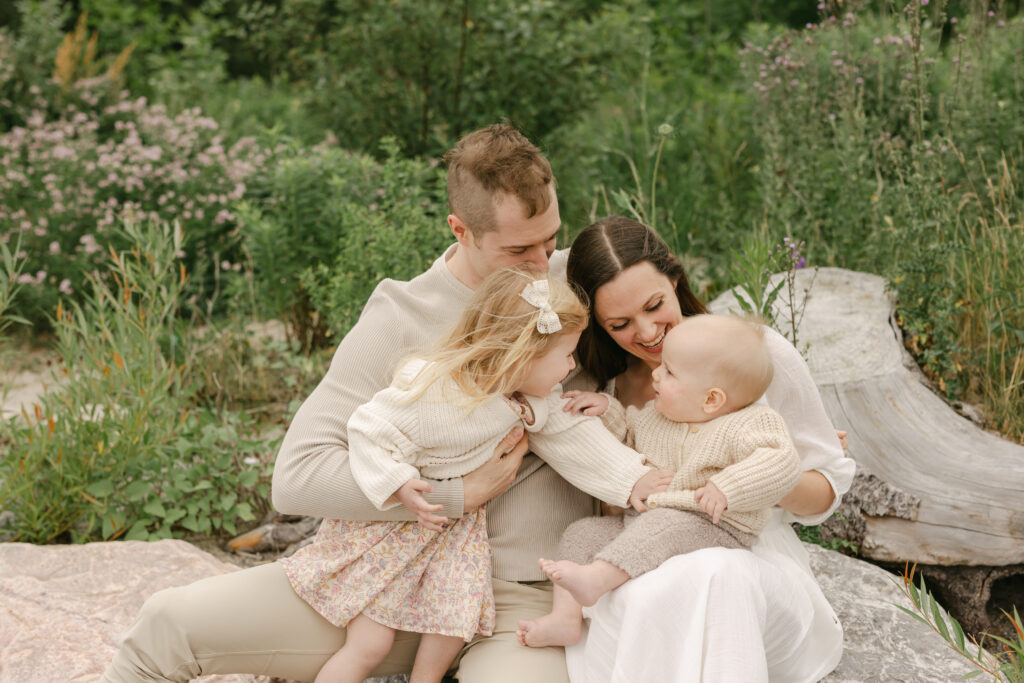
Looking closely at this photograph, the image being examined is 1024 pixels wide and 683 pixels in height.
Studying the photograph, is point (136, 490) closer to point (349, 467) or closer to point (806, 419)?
point (349, 467)

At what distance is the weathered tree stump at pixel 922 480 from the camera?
2.93m

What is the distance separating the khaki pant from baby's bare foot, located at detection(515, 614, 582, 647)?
39mm

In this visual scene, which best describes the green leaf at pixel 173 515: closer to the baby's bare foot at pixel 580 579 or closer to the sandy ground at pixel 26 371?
the sandy ground at pixel 26 371

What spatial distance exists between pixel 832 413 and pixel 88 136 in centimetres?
484

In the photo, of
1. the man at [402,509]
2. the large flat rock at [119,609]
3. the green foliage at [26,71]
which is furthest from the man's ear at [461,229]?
the green foliage at [26,71]

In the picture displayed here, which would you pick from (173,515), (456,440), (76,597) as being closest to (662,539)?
(456,440)

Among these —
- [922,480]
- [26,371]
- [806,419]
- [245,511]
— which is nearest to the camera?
[806,419]

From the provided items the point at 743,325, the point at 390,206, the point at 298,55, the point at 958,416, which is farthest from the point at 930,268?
the point at 298,55

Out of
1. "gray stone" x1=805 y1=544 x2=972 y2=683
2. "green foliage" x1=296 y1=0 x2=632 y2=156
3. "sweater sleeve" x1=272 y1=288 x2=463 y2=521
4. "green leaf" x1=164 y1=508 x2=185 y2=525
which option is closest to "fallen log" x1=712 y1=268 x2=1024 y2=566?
"gray stone" x1=805 y1=544 x2=972 y2=683

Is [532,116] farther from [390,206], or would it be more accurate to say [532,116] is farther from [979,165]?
[979,165]

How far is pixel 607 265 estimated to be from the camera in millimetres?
2373

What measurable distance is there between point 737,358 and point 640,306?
1.01 ft

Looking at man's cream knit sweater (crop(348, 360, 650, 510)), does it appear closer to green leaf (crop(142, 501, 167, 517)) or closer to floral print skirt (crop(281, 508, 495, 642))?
floral print skirt (crop(281, 508, 495, 642))

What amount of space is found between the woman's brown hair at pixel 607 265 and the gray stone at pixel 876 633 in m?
0.98
